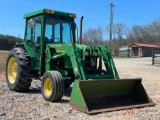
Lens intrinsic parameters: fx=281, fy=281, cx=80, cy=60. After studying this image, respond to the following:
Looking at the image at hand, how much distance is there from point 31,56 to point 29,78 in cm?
70

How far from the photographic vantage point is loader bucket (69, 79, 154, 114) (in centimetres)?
648

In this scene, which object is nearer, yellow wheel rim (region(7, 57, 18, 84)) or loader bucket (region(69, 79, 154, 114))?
loader bucket (region(69, 79, 154, 114))

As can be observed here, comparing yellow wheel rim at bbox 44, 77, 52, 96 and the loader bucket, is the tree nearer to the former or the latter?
yellow wheel rim at bbox 44, 77, 52, 96

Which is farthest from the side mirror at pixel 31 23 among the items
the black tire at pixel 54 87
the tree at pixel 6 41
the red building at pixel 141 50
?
the tree at pixel 6 41

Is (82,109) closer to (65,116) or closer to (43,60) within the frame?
(65,116)

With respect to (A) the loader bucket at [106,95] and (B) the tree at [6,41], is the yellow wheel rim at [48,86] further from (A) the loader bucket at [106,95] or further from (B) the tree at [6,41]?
(B) the tree at [6,41]

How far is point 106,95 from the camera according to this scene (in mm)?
7207

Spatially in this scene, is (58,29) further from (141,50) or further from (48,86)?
(141,50)

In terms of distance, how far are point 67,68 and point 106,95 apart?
1.60m

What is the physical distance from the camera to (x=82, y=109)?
247 inches

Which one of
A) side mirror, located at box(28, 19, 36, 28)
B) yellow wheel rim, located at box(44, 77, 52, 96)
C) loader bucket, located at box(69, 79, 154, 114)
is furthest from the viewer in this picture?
side mirror, located at box(28, 19, 36, 28)

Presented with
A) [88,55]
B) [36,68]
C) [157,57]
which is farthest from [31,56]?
[157,57]

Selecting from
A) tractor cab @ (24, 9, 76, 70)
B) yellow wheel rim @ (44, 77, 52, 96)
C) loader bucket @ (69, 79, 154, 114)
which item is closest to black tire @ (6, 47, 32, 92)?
tractor cab @ (24, 9, 76, 70)

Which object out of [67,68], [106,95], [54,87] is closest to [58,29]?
[67,68]
